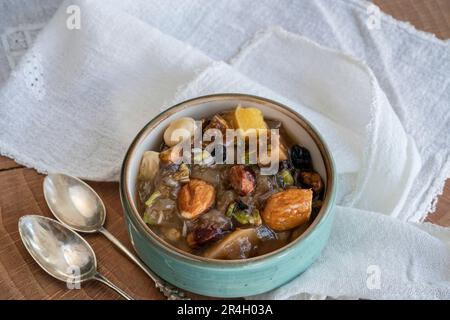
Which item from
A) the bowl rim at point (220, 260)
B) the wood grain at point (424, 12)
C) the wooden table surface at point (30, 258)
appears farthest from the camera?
the wood grain at point (424, 12)

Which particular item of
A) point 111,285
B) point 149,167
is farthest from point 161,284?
point 149,167

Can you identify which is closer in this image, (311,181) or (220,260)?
(220,260)

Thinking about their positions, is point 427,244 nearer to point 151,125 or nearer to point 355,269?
point 355,269

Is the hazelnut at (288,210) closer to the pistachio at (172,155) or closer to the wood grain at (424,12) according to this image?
the pistachio at (172,155)

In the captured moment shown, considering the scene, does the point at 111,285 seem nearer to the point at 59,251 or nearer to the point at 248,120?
the point at 59,251

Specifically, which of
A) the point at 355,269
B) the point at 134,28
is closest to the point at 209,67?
the point at 134,28

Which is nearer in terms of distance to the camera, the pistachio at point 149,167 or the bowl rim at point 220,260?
the bowl rim at point 220,260

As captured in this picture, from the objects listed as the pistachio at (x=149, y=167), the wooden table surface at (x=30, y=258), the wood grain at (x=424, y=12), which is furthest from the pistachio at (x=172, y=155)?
the wood grain at (x=424, y=12)
